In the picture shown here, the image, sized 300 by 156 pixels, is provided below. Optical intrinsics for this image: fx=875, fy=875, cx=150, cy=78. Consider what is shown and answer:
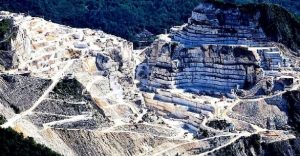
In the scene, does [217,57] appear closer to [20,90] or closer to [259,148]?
[259,148]

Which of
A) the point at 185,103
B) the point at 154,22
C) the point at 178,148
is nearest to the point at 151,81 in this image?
the point at 185,103

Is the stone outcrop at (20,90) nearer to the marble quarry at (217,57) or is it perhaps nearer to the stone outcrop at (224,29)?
the marble quarry at (217,57)

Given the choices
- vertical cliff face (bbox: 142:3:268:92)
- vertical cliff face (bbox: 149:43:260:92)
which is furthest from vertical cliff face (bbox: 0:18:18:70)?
vertical cliff face (bbox: 149:43:260:92)

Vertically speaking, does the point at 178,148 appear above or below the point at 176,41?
below

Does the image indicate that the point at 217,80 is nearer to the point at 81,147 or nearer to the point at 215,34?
the point at 215,34

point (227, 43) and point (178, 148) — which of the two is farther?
point (227, 43)

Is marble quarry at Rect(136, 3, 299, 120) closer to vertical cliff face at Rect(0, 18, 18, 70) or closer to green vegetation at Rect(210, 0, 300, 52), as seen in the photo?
green vegetation at Rect(210, 0, 300, 52)
